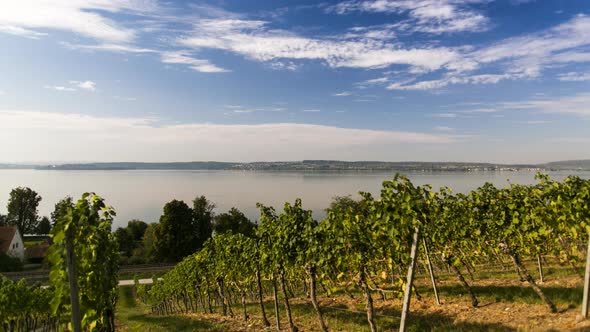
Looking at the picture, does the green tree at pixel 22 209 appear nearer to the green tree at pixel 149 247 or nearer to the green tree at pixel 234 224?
the green tree at pixel 149 247

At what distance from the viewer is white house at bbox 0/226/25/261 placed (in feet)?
143

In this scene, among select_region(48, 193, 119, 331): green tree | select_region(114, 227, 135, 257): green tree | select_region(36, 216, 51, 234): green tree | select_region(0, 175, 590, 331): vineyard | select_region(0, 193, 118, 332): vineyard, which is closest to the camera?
select_region(0, 193, 118, 332): vineyard

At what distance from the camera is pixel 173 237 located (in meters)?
43.8

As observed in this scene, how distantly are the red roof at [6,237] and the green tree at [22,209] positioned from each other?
21.1 meters

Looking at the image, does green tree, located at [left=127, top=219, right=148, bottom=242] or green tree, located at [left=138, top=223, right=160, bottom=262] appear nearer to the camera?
green tree, located at [left=138, top=223, right=160, bottom=262]

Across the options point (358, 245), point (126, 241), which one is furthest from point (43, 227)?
point (358, 245)

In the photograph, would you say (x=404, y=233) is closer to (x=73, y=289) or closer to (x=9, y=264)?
(x=73, y=289)

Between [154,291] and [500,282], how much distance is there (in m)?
21.7

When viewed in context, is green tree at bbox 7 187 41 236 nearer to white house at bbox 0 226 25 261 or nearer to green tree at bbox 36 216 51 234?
green tree at bbox 36 216 51 234

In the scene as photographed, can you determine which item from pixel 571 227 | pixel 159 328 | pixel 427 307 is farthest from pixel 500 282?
pixel 159 328

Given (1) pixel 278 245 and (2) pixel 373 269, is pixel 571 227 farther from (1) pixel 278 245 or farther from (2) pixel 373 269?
(1) pixel 278 245

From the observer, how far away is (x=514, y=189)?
35.1ft

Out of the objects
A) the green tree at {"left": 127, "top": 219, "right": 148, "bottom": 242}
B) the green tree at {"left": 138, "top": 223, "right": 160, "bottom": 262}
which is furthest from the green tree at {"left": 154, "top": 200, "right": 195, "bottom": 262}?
the green tree at {"left": 127, "top": 219, "right": 148, "bottom": 242}

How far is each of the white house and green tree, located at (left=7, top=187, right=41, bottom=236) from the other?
2018 cm
